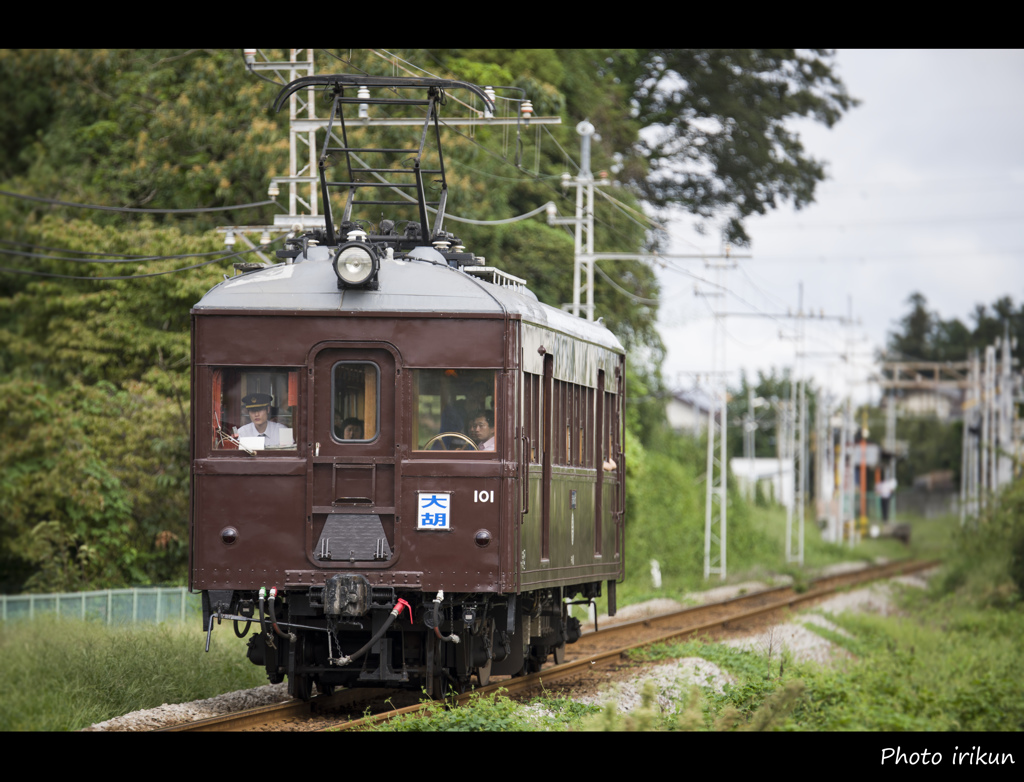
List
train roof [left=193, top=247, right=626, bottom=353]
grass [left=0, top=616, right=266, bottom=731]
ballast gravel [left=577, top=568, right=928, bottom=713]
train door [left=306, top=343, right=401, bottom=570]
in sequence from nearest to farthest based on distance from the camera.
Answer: grass [left=0, top=616, right=266, bottom=731]
train door [left=306, top=343, right=401, bottom=570]
train roof [left=193, top=247, right=626, bottom=353]
ballast gravel [left=577, top=568, right=928, bottom=713]

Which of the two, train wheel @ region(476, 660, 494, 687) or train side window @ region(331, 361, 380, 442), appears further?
train wheel @ region(476, 660, 494, 687)

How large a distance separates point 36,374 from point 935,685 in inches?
714

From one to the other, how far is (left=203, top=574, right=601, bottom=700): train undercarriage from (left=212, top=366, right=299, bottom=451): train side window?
1163mm

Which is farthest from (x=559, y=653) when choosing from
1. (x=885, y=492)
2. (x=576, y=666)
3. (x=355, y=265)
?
(x=885, y=492)

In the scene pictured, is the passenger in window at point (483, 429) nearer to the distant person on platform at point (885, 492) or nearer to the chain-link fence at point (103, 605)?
the chain-link fence at point (103, 605)

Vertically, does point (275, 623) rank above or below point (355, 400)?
below

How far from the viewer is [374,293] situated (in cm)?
1037

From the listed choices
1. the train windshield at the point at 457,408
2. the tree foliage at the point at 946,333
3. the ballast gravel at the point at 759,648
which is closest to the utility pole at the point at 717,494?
the ballast gravel at the point at 759,648

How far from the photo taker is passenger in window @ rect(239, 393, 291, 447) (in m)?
10.2

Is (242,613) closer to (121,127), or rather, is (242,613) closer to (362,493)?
(362,493)

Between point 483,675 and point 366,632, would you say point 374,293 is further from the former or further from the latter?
point 483,675

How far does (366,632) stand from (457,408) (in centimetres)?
194

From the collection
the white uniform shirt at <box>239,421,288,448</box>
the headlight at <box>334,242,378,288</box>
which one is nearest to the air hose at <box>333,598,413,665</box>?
the white uniform shirt at <box>239,421,288,448</box>

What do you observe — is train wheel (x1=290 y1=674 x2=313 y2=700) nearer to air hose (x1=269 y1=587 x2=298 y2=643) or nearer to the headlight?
air hose (x1=269 y1=587 x2=298 y2=643)
